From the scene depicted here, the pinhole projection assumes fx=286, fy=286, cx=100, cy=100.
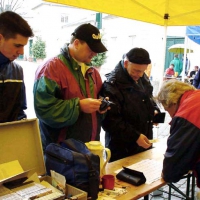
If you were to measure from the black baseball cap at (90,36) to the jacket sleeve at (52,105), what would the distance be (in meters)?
0.34

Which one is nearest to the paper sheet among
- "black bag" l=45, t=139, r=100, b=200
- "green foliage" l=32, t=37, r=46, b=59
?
"black bag" l=45, t=139, r=100, b=200

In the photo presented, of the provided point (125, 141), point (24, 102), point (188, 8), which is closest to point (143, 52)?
point (125, 141)

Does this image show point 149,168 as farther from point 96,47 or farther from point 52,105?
point 96,47

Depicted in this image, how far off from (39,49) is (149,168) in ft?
7.81

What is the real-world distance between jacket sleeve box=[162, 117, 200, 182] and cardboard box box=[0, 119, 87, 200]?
25.9 inches

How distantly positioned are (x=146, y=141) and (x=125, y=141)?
0.15 m

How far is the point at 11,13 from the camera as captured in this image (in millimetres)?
1471

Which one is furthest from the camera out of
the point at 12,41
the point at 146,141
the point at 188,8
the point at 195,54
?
the point at 195,54

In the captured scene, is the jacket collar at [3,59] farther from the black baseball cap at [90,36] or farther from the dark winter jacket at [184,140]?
the dark winter jacket at [184,140]

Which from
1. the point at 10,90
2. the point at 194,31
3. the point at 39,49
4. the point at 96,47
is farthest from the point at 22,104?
the point at 194,31

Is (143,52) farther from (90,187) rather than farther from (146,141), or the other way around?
(90,187)

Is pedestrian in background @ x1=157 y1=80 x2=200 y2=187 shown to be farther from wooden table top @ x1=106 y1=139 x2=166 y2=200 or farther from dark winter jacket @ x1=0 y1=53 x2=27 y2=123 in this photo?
dark winter jacket @ x1=0 y1=53 x2=27 y2=123

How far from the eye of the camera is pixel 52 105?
170cm

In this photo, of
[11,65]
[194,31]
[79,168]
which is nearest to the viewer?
[79,168]
